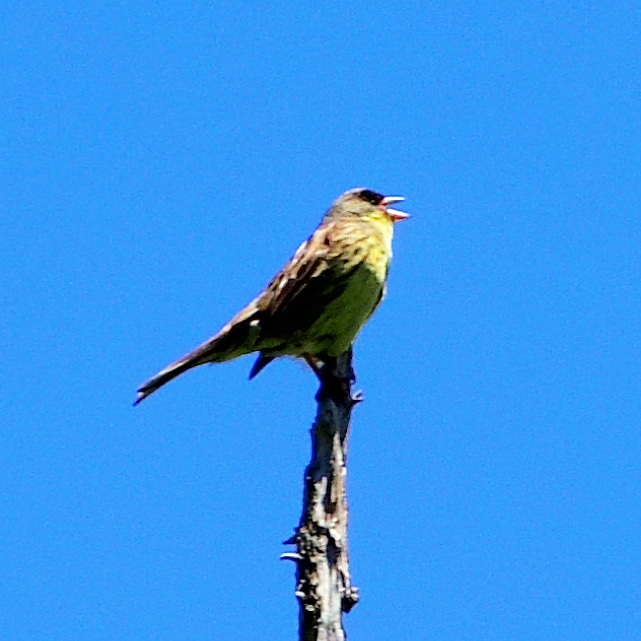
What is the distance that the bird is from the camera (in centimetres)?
931

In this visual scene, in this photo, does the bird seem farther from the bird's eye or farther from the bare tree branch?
the bare tree branch

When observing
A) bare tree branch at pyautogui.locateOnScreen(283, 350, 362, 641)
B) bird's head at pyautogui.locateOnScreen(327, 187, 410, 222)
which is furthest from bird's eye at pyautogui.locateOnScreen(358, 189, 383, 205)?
bare tree branch at pyautogui.locateOnScreen(283, 350, 362, 641)

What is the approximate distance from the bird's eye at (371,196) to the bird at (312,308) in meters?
0.64

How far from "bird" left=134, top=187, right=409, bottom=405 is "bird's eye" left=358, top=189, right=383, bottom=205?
0.64 m

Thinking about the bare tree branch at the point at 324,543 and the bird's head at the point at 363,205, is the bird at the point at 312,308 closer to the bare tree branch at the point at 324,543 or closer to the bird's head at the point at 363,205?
the bird's head at the point at 363,205

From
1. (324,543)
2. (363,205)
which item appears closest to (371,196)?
(363,205)

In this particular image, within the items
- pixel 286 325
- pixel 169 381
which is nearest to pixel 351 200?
pixel 286 325

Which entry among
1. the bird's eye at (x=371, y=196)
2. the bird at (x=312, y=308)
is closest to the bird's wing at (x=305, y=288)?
the bird at (x=312, y=308)

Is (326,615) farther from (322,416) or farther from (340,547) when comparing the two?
(322,416)

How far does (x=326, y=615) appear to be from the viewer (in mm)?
6531

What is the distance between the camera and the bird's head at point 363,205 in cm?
1027

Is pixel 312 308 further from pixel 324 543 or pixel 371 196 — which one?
pixel 324 543

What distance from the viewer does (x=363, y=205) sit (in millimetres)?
10352

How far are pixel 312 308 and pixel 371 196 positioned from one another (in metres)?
1.44
